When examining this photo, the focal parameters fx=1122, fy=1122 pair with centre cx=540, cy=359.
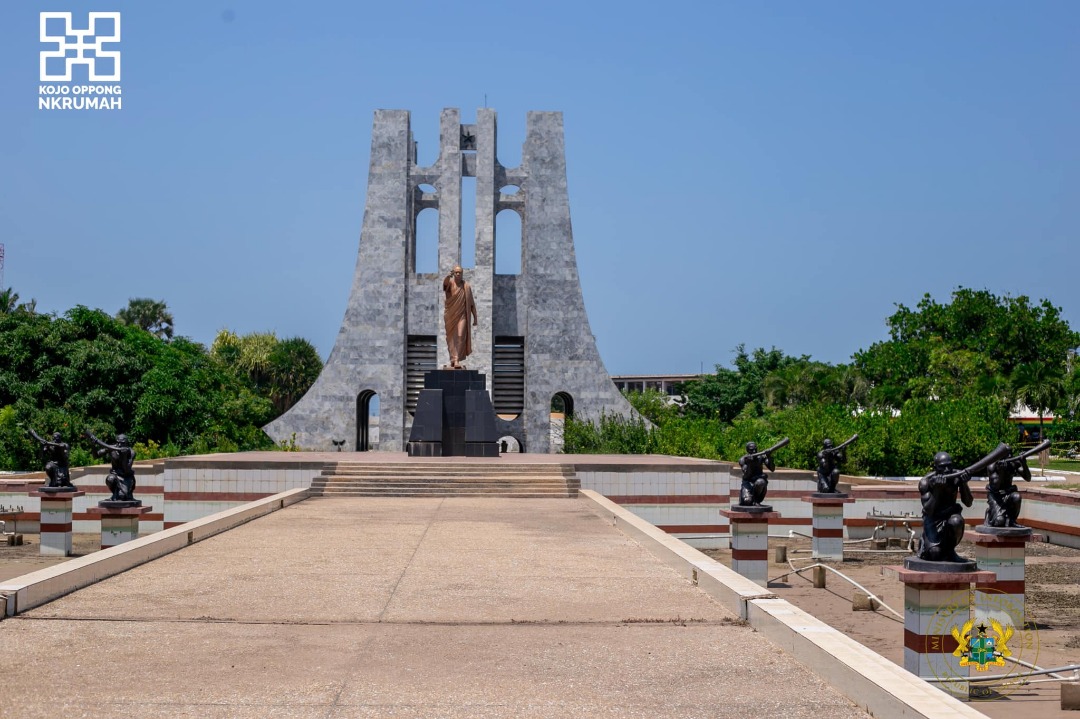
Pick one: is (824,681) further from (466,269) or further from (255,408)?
(466,269)

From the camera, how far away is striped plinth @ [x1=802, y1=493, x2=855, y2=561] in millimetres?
18469

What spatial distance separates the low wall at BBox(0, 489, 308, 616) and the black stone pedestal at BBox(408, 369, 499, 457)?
34.0ft

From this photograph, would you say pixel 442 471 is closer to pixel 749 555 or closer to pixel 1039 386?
pixel 749 555

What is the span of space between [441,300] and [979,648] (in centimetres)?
3981

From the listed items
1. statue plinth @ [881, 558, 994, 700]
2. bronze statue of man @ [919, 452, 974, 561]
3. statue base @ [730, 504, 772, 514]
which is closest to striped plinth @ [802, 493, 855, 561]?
statue base @ [730, 504, 772, 514]

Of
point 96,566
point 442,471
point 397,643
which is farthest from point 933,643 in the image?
point 442,471

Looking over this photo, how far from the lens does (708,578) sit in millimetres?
10172

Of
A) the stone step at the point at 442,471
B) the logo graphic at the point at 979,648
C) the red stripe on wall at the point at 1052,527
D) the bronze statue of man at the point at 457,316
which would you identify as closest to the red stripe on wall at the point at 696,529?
the stone step at the point at 442,471

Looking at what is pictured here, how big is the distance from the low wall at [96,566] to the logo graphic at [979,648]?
7385 mm

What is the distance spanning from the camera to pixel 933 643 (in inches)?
348

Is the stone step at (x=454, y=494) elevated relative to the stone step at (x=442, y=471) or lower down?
lower down

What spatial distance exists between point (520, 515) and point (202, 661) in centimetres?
954

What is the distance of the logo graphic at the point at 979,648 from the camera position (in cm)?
895

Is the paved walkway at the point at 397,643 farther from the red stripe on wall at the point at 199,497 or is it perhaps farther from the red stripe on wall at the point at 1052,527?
the red stripe on wall at the point at 1052,527
